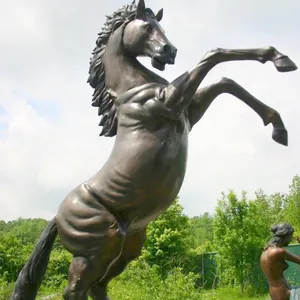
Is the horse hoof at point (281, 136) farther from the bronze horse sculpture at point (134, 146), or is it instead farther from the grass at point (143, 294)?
the grass at point (143, 294)

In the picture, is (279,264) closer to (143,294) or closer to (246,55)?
(143,294)

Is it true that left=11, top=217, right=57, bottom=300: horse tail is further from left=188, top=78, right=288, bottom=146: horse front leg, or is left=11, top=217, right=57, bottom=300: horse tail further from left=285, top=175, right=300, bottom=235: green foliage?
left=285, top=175, right=300, bottom=235: green foliage

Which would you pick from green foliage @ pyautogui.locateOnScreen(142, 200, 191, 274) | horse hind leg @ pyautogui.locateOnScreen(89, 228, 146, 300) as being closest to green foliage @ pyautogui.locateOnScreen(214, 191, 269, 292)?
green foliage @ pyautogui.locateOnScreen(142, 200, 191, 274)

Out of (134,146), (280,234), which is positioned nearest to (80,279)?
(134,146)

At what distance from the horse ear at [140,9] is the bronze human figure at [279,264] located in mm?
3995

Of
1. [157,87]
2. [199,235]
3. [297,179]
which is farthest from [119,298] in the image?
[199,235]

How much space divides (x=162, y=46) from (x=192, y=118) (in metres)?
0.45

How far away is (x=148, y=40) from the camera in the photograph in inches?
117

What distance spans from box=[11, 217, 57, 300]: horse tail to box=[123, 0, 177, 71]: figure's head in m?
1.07

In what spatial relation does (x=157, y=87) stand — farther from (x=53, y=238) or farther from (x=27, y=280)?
(x=27, y=280)

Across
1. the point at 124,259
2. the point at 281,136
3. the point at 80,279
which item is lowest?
the point at 80,279

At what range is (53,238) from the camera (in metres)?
3.14

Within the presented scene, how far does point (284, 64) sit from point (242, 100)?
353 mm

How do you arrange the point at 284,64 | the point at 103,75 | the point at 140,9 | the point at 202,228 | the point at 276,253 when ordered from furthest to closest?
the point at 202,228 → the point at 276,253 → the point at 103,75 → the point at 140,9 → the point at 284,64
